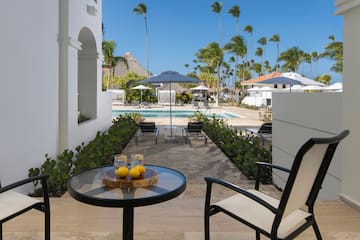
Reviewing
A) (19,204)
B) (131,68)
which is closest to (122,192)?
(19,204)

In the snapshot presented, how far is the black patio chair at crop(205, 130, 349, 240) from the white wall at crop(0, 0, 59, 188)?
2773 millimetres

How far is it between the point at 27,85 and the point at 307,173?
151 inches

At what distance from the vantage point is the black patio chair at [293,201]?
1.89 meters

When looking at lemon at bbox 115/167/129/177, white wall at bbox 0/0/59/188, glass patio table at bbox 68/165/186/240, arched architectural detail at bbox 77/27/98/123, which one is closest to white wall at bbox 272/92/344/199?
glass patio table at bbox 68/165/186/240

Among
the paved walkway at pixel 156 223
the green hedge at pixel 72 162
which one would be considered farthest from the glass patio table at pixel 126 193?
the green hedge at pixel 72 162

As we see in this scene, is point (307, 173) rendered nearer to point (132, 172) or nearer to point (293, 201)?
point (293, 201)

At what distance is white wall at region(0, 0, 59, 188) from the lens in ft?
12.5

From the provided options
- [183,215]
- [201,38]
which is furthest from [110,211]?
[201,38]

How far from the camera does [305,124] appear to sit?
15.0ft

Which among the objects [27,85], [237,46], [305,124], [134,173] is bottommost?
[134,173]

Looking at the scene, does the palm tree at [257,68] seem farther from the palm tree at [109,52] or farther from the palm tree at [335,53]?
the palm tree at [109,52]

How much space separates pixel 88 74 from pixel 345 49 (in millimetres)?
6604

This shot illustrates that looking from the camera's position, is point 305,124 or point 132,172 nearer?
point 132,172

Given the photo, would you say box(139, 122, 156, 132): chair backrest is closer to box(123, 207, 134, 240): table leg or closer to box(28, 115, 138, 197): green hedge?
box(28, 115, 138, 197): green hedge
